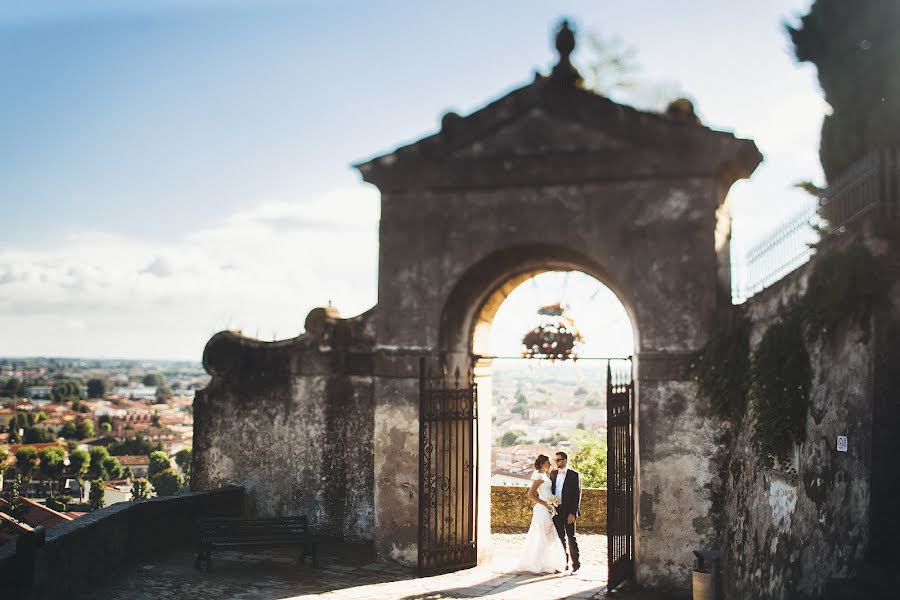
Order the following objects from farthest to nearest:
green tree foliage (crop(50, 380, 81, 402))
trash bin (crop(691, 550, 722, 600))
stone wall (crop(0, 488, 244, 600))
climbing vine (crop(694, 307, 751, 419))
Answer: green tree foliage (crop(50, 380, 81, 402)) → climbing vine (crop(694, 307, 751, 419)) → trash bin (crop(691, 550, 722, 600)) → stone wall (crop(0, 488, 244, 600))

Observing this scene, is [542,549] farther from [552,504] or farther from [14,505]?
[14,505]

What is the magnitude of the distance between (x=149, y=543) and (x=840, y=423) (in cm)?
861

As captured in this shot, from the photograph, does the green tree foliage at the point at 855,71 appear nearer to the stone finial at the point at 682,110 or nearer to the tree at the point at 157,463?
the stone finial at the point at 682,110

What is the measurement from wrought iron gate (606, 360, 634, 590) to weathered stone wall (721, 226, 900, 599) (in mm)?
1240

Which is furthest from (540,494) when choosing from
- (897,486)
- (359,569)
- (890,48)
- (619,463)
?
(890,48)

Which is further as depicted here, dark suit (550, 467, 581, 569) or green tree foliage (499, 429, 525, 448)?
green tree foliage (499, 429, 525, 448)

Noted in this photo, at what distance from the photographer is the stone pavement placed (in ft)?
30.0

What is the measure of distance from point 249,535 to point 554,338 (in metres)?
5.14

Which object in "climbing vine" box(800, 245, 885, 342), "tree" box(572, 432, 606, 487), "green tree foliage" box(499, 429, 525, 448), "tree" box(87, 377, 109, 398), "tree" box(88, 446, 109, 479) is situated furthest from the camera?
"tree" box(87, 377, 109, 398)

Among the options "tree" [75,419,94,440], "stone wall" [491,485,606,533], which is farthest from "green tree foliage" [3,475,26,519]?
"tree" [75,419,94,440]

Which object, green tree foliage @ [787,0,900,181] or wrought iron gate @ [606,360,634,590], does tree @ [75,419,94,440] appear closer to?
green tree foliage @ [787,0,900,181]

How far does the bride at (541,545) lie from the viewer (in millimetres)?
10961

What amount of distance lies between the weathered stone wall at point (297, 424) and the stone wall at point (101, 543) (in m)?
0.67

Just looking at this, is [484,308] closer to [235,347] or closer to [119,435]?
[235,347]
